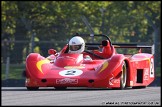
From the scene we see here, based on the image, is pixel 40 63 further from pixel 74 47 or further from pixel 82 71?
pixel 74 47

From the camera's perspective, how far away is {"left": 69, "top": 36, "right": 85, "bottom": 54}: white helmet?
47.2 ft

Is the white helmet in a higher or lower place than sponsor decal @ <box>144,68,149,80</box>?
higher

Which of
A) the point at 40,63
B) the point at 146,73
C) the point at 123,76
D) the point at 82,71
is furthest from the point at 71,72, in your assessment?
the point at 146,73

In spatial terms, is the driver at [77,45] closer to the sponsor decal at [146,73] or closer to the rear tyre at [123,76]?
the rear tyre at [123,76]

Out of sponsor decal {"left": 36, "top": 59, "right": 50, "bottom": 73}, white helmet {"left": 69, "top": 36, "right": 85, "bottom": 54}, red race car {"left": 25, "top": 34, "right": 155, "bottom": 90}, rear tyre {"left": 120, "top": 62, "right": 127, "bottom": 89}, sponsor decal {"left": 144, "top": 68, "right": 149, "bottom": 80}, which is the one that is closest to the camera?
red race car {"left": 25, "top": 34, "right": 155, "bottom": 90}

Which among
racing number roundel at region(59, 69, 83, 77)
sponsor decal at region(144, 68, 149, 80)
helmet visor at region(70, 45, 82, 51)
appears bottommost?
sponsor decal at region(144, 68, 149, 80)

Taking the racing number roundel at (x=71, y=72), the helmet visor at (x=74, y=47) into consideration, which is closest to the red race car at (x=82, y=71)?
the racing number roundel at (x=71, y=72)

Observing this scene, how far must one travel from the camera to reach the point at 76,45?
47.6 feet

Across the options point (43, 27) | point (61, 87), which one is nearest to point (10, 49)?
point (43, 27)

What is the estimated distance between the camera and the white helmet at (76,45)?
1440 cm

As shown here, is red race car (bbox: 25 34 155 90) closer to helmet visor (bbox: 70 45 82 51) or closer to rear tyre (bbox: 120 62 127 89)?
rear tyre (bbox: 120 62 127 89)

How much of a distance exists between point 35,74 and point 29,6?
19.5 metres

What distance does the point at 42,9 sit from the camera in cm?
3278

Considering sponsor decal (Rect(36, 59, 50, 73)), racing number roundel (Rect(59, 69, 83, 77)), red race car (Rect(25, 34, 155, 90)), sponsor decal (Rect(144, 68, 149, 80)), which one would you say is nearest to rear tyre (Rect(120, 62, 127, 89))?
red race car (Rect(25, 34, 155, 90))
